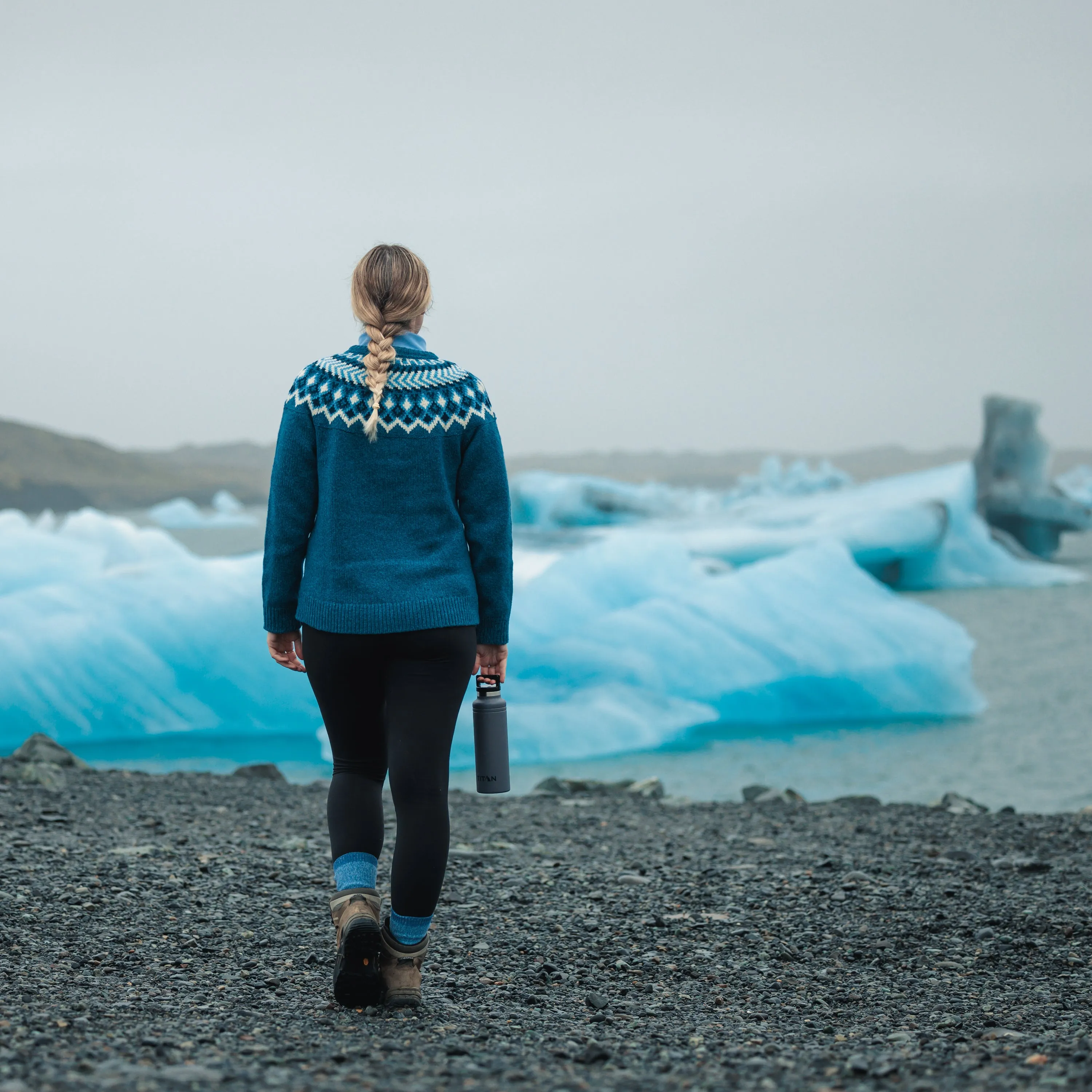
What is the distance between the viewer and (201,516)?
26.6 meters

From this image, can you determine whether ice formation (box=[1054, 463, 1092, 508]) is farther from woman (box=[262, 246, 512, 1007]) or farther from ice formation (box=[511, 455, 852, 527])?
woman (box=[262, 246, 512, 1007])

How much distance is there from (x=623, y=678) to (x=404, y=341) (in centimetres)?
1050

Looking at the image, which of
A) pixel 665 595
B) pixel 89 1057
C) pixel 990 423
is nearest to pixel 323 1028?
pixel 89 1057

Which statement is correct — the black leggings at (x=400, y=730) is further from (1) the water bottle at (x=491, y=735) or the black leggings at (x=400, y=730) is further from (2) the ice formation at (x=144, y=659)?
(2) the ice formation at (x=144, y=659)

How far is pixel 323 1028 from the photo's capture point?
2082 millimetres

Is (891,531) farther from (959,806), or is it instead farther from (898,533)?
(959,806)

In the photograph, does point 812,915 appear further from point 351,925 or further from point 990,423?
point 990,423

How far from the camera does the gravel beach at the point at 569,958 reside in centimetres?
182

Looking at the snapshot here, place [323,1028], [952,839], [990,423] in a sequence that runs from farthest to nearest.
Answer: [990,423] → [952,839] → [323,1028]

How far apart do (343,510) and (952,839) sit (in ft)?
13.0

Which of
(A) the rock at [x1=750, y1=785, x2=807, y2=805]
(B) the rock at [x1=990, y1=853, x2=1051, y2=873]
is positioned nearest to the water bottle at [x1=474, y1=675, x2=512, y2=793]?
(B) the rock at [x1=990, y1=853, x2=1051, y2=873]

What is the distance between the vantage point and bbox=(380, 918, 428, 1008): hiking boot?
219 centimetres

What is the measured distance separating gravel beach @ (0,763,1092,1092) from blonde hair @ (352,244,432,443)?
1175 mm

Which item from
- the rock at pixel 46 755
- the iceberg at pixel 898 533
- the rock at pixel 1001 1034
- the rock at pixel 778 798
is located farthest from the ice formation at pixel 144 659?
the iceberg at pixel 898 533
